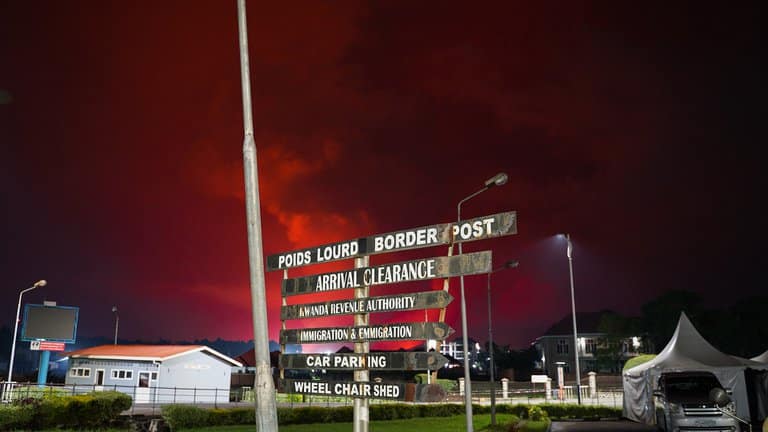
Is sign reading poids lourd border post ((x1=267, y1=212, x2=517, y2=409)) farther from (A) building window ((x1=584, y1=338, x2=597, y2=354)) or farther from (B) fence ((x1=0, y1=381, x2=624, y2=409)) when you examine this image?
(A) building window ((x1=584, y1=338, x2=597, y2=354))

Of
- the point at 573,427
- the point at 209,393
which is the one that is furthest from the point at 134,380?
the point at 573,427

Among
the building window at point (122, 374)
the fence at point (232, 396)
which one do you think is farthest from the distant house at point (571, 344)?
the building window at point (122, 374)

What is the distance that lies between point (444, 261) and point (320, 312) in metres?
3.12

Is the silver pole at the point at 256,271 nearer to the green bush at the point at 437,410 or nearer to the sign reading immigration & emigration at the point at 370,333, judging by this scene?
the sign reading immigration & emigration at the point at 370,333

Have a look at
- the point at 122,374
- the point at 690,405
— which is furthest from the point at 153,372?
the point at 690,405

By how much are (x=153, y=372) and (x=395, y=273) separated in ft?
132

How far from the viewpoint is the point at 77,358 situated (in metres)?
48.6

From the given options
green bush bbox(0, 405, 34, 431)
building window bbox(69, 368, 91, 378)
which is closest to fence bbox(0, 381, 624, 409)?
building window bbox(69, 368, 91, 378)

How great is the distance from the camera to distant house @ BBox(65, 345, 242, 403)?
4588cm

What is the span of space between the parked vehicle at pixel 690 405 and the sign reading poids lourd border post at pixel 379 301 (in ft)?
45.1

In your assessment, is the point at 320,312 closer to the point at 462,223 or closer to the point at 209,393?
the point at 462,223

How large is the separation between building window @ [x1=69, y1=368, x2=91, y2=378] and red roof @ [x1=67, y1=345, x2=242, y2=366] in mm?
1001

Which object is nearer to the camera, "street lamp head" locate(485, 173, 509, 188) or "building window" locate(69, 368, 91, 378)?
"street lamp head" locate(485, 173, 509, 188)

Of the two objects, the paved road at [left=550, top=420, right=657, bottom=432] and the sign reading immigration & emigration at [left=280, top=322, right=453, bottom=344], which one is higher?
the sign reading immigration & emigration at [left=280, top=322, right=453, bottom=344]
